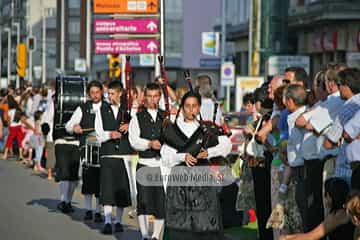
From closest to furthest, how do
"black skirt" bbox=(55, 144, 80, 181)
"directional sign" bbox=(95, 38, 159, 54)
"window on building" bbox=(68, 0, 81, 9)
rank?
"black skirt" bbox=(55, 144, 80, 181) → "directional sign" bbox=(95, 38, 159, 54) → "window on building" bbox=(68, 0, 81, 9)

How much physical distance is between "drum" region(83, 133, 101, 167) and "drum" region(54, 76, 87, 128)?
170 cm

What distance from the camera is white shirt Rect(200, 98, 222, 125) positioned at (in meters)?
11.5

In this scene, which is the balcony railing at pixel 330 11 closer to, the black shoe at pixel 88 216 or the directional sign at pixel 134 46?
the directional sign at pixel 134 46

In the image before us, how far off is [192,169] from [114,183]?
3.76m

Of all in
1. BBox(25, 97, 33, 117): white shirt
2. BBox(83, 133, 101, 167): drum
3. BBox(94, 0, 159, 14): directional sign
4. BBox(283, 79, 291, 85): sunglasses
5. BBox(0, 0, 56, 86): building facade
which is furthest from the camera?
BBox(0, 0, 56, 86): building facade

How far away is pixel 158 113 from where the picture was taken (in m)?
12.3

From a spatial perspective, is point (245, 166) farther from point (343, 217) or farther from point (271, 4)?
point (271, 4)

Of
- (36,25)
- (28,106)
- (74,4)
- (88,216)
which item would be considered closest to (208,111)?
(88,216)

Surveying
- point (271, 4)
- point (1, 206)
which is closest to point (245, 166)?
point (1, 206)

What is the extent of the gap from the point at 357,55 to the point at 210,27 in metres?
59.4

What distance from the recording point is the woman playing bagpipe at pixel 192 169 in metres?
10.1

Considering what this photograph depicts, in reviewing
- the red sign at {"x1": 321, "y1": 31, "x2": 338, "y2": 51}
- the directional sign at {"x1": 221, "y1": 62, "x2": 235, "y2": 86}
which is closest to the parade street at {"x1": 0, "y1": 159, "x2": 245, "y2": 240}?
the directional sign at {"x1": 221, "y1": 62, "x2": 235, "y2": 86}

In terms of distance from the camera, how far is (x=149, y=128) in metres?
12.1

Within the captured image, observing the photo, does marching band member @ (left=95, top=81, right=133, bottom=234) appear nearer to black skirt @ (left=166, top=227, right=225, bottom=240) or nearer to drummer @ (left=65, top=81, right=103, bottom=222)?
drummer @ (left=65, top=81, right=103, bottom=222)
